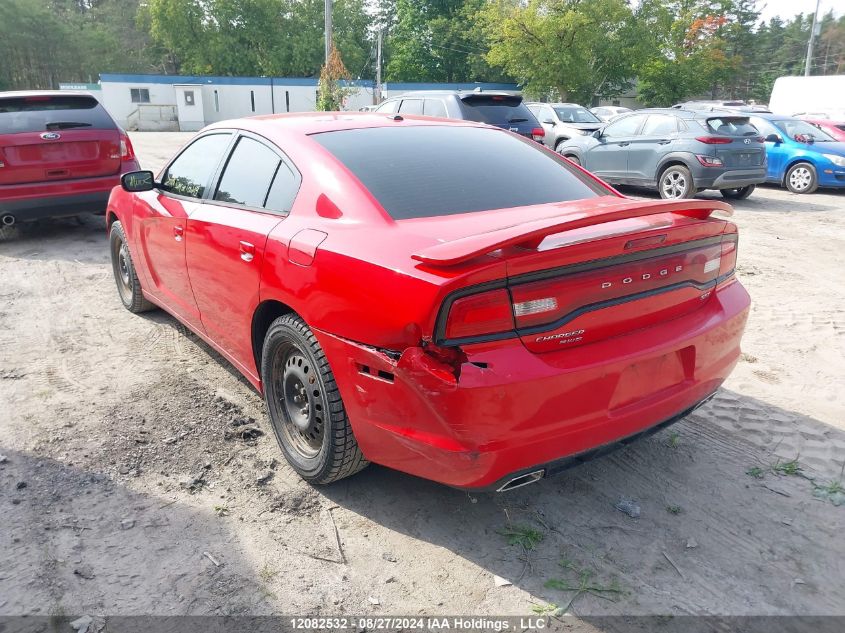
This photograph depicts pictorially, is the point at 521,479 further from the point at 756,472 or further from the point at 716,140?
the point at 716,140

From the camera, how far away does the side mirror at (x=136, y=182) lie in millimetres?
4344

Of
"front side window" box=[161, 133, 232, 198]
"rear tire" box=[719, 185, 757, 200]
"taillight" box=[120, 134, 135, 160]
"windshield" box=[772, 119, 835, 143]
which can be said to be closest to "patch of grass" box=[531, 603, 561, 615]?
"front side window" box=[161, 133, 232, 198]

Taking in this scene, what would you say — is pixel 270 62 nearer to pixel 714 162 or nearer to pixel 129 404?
pixel 714 162

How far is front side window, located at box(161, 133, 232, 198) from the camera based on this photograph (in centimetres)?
386

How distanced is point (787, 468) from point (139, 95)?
4746 centimetres

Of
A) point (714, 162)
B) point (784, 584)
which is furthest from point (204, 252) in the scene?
point (714, 162)

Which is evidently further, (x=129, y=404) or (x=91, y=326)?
(x=91, y=326)

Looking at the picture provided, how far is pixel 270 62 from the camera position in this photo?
5809 cm

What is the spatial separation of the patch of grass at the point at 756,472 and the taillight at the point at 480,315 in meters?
1.73

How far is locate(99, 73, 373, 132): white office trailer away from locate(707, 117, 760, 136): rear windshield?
31.7 m

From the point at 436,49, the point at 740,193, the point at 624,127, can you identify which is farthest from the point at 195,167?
the point at 436,49

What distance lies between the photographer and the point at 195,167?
4.10m

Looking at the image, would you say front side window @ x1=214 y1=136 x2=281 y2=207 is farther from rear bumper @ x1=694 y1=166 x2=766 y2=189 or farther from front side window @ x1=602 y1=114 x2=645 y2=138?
front side window @ x1=602 y1=114 x2=645 y2=138

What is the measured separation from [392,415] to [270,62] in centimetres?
6175
